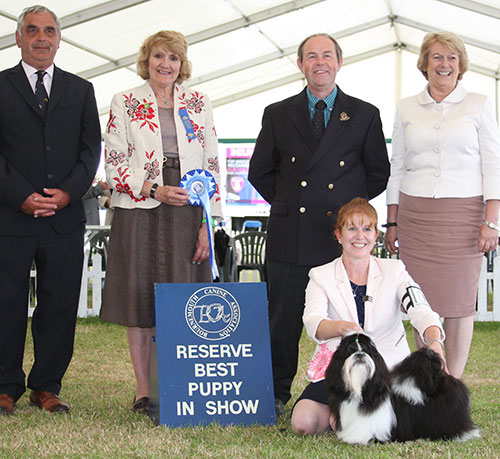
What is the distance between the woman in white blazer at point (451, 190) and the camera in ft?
9.20

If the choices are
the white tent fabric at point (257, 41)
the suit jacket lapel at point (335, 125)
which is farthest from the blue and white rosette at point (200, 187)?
the white tent fabric at point (257, 41)

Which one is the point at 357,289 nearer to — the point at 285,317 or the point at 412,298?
the point at 412,298

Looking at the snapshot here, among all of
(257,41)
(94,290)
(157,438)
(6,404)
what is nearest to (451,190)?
(157,438)

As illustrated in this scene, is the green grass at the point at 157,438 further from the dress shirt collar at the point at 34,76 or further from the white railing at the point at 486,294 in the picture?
the white railing at the point at 486,294

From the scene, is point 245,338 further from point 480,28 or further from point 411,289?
point 480,28

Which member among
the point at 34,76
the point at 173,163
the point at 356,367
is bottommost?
the point at 356,367

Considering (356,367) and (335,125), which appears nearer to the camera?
(356,367)

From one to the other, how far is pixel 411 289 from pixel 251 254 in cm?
461

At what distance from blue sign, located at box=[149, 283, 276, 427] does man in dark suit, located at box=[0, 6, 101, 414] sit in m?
0.51

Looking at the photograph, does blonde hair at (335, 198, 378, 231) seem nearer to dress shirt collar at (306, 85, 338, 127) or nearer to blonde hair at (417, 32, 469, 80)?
dress shirt collar at (306, 85, 338, 127)

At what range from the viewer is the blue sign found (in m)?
2.63

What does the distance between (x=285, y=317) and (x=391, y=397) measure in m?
0.85

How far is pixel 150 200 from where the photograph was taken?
290cm

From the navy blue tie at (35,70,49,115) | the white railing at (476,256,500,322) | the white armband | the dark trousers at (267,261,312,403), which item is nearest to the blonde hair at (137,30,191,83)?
the navy blue tie at (35,70,49,115)
